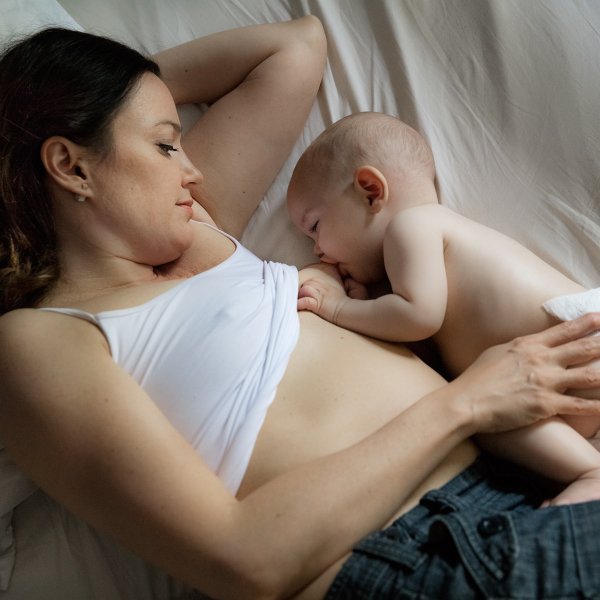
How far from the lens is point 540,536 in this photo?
924mm

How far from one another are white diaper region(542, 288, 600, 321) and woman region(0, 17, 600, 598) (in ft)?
0.10

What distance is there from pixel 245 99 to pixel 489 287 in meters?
0.64

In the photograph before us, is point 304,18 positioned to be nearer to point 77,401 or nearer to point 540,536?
point 77,401

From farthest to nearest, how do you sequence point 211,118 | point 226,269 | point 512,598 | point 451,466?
point 211,118 → point 226,269 → point 451,466 → point 512,598

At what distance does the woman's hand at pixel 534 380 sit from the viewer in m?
1.06

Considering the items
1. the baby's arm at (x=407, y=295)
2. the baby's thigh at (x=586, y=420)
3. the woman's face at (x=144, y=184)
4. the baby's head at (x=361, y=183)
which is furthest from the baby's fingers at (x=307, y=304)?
the baby's thigh at (x=586, y=420)

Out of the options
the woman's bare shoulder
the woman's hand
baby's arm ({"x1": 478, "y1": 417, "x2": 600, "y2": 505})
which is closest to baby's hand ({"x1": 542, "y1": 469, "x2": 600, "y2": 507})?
baby's arm ({"x1": 478, "y1": 417, "x2": 600, "y2": 505})

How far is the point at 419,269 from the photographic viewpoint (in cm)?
117

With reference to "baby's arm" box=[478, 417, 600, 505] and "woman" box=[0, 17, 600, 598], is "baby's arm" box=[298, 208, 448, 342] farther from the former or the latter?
"baby's arm" box=[478, 417, 600, 505]

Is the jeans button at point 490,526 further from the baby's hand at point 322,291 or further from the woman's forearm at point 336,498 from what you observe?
the baby's hand at point 322,291

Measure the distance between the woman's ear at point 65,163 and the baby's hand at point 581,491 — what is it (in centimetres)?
90

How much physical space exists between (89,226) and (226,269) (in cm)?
25

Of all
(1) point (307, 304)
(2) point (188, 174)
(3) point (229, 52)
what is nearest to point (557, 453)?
(1) point (307, 304)

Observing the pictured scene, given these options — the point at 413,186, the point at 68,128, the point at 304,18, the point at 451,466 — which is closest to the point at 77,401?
the point at 68,128
